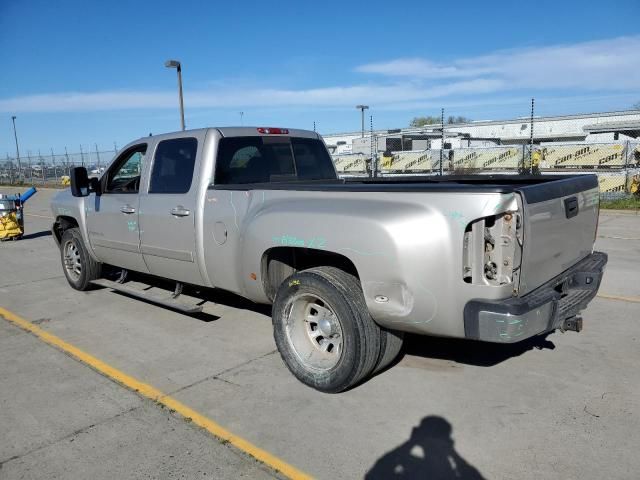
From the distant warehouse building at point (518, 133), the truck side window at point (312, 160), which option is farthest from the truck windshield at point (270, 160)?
the distant warehouse building at point (518, 133)

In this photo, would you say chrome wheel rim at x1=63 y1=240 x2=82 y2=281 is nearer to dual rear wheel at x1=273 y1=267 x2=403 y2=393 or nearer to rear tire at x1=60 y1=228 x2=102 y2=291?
rear tire at x1=60 y1=228 x2=102 y2=291

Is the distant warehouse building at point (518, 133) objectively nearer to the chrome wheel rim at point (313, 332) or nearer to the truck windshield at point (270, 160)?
the truck windshield at point (270, 160)

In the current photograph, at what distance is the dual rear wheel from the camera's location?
3.50 metres

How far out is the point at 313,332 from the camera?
13.2ft

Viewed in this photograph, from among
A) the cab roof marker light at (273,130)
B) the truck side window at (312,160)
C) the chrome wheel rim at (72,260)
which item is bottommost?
the chrome wheel rim at (72,260)

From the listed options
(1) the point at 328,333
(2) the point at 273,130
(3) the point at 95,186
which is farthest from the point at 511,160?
(1) the point at 328,333

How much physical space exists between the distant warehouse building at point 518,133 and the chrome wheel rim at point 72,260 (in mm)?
21251

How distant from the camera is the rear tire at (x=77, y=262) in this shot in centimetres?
668

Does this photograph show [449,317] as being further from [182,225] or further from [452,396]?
[182,225]

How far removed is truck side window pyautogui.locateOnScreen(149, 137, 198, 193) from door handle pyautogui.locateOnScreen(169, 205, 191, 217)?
0.17 meters

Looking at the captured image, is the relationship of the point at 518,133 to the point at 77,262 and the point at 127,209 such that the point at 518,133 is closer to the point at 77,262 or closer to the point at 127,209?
the point at 77,262

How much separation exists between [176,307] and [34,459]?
6.43ft

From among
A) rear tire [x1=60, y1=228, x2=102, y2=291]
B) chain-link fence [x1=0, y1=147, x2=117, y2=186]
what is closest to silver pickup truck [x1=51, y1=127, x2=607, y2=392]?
rear tire [x1=60, y1=228, x2=102, y2=291]

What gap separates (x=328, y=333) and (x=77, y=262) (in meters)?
4.54
